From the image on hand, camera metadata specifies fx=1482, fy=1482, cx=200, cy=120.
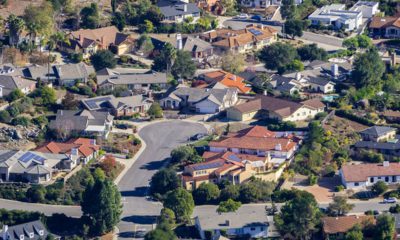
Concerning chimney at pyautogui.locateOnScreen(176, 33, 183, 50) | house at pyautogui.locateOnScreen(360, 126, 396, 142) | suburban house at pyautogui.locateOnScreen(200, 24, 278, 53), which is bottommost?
house at pyautogui.locateOnScreen(360, 126, 396, 142)

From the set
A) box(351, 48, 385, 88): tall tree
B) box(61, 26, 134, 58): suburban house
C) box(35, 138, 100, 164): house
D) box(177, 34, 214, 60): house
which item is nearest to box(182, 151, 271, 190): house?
box(35, 138, 100, 164): house

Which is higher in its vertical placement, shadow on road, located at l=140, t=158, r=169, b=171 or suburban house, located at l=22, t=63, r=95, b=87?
suburban house, located at l=22, t=63, r=95, b=87

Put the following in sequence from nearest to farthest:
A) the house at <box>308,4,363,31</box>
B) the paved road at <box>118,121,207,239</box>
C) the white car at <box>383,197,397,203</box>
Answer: the paved road at <box>118,121,207,239</box> → the white car at <box>383,197,397,203</box> → the house at <box>308,4,363,31</box>

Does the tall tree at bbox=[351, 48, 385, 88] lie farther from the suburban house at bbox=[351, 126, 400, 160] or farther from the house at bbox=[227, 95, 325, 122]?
the suburban house at bbox=[351, 126, 400, 160]

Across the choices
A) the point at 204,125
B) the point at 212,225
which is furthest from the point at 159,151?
the point at 212,225

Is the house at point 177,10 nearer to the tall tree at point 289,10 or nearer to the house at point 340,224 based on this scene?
the tall tree at point 289,10

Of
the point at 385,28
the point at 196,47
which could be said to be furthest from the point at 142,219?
the point at 385,28

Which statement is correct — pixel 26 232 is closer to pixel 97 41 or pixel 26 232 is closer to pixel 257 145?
pixel 257 145
